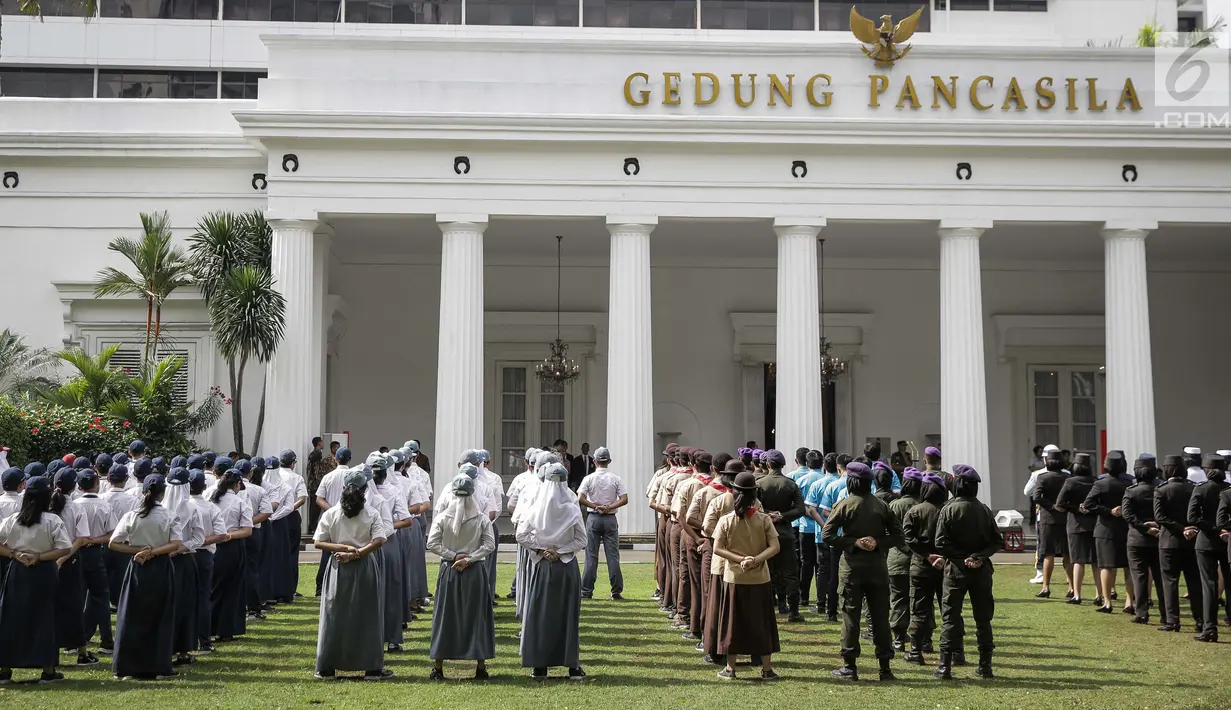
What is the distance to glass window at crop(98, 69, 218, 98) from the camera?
2922 cm

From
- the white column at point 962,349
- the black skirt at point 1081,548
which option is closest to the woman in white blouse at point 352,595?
the black skirt at point 1081,548

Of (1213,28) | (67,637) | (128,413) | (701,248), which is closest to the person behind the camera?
(67,637)

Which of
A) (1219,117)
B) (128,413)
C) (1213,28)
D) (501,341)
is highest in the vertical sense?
(1213,28)

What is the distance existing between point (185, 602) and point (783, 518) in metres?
5.70

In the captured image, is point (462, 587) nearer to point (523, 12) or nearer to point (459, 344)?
point (459, 344)

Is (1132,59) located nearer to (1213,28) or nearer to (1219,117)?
(1219,117)

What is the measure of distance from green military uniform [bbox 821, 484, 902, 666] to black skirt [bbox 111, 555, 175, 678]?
543cm

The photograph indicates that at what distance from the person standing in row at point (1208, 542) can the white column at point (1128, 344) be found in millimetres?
9400

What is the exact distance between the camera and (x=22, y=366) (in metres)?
21.5

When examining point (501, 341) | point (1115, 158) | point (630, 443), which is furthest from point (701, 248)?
point (1115, 158)

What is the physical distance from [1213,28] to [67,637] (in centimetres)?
3012

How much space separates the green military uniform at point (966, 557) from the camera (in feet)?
32.3

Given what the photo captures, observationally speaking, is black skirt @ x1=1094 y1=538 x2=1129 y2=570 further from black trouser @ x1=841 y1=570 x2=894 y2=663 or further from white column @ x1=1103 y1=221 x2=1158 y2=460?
white column @ x1=1103 y1=221 x2=1158 y2=460

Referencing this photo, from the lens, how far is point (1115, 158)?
842 inches
